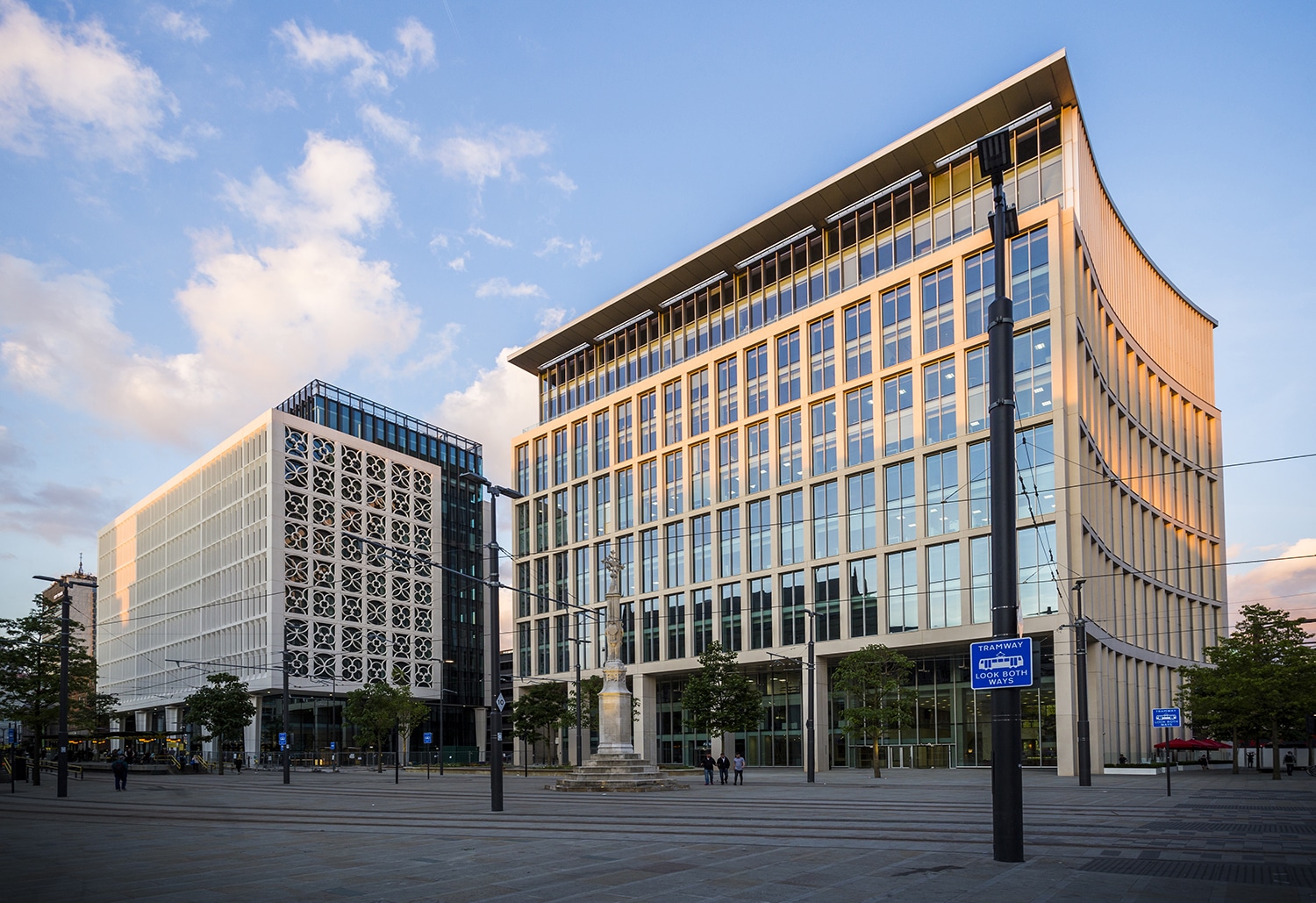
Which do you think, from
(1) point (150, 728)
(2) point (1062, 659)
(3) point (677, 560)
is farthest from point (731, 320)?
(1) point (150, 728)

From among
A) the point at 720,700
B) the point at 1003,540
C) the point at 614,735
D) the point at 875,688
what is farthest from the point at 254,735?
the point at 1003,540

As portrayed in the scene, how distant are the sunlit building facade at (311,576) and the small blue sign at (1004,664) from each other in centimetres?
7833

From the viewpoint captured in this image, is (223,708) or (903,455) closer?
(903,455)

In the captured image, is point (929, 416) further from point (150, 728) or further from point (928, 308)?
point (150, 728)

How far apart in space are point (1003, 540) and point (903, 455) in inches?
1916

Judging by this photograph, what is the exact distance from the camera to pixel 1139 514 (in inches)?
2766

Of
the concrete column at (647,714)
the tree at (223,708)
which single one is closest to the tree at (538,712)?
the concrete column at (647,714)

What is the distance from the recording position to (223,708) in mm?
82188

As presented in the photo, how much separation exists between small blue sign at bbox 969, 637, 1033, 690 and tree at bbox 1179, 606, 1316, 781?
158 feet

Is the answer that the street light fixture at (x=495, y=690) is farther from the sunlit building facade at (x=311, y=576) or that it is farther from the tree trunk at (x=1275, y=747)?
the sunlit building facade at (x=311, y=576)

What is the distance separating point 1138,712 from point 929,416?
962 inches

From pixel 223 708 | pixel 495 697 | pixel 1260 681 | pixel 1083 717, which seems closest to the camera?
pixel 495 697

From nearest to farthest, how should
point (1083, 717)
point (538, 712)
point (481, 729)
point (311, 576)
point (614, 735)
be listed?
point (614, 735), point (1083, 717), point (538, 712), point (311, 576), point (481, 729)

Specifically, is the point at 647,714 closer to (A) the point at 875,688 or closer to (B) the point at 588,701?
(B) the point at 588,701
